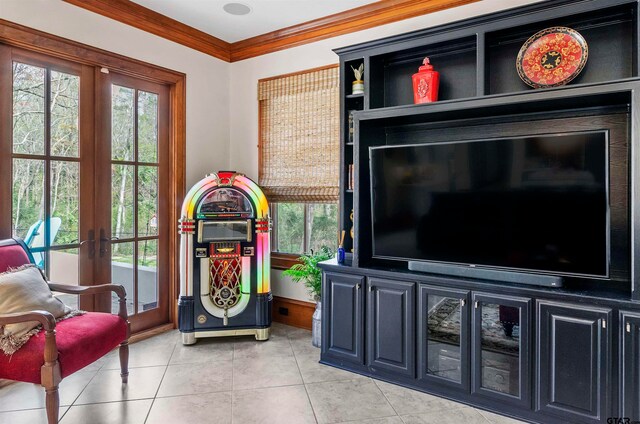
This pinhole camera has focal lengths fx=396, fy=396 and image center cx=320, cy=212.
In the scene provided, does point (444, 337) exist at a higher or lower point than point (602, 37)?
lower

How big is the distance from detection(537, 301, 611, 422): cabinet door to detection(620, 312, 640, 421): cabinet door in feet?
0.21

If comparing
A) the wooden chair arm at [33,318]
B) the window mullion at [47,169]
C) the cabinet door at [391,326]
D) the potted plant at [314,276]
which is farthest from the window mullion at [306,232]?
the wooden chair arm at [33,318]

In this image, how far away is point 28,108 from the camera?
2906 mm

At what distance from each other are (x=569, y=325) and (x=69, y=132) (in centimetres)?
374

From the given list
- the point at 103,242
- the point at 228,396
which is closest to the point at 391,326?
the point at 228,396

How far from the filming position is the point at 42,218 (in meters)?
3.00

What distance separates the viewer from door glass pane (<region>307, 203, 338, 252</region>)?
12.6 feet

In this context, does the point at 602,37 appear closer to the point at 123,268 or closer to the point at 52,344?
the point at 52,344

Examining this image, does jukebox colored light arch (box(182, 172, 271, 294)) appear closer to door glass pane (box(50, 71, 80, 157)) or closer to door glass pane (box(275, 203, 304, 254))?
door glass pane (box(275, 203, 304, 254))

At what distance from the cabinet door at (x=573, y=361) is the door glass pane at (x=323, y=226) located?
1.94m

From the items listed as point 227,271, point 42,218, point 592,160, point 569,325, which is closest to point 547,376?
point 569,325

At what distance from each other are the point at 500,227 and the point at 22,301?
9.62 feet

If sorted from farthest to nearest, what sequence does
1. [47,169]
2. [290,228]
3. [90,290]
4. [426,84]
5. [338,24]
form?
[290,228] < [338,24] < [47,169] < [426,84] < [90,290]

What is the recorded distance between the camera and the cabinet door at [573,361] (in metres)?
2.15
